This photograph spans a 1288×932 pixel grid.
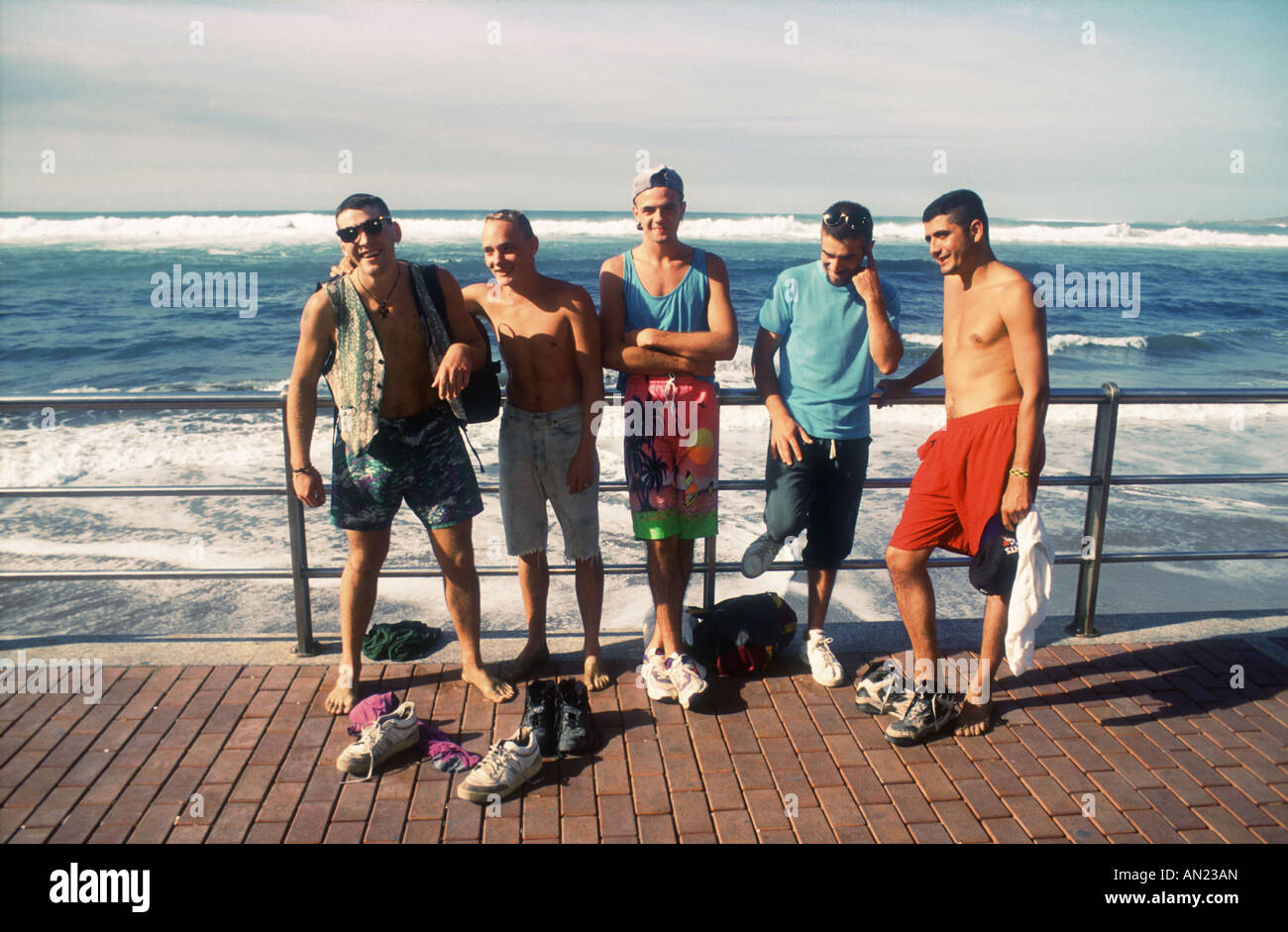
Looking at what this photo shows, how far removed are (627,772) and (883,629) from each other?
5.69 ft

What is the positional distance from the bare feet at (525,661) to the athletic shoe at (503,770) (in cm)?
70

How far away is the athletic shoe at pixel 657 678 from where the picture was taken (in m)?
3.76

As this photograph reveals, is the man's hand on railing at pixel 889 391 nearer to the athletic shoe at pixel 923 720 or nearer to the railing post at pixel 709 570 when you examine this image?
the railing post at pixel 709 570

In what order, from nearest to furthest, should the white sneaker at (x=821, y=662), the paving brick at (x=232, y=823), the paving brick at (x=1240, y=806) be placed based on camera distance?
the paving brick at (x=232, y=823) → the paving brick at (x=1240, y=806) → the white sneaker at (x=821, y=662)

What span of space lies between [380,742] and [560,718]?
0.67 metres

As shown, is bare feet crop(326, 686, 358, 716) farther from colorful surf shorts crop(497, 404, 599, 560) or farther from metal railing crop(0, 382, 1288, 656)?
colorful surf shorts crop(497, 404, 599, 560)

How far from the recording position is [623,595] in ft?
20.7

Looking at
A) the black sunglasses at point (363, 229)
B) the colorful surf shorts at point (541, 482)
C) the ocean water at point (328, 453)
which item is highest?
the black sunglasses at point (363, 229)

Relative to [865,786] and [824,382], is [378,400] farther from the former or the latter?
[865,786]

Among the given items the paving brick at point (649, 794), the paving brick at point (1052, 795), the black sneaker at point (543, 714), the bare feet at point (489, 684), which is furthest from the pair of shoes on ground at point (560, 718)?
the paving brick at point (1052, 795)

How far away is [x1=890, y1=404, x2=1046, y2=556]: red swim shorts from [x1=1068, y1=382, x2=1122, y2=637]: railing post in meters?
0.84

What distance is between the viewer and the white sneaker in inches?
154

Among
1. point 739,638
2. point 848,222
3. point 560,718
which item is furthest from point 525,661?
point 848,222

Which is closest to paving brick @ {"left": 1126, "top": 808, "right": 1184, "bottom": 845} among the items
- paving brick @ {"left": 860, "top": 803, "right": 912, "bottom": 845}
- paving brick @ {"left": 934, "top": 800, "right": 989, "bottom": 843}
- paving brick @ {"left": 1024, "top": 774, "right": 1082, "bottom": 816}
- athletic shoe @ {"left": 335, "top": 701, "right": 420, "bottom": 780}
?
paving brick @ {"left": 1024, "top": 774, "right": 1082, "bottom": 816}
